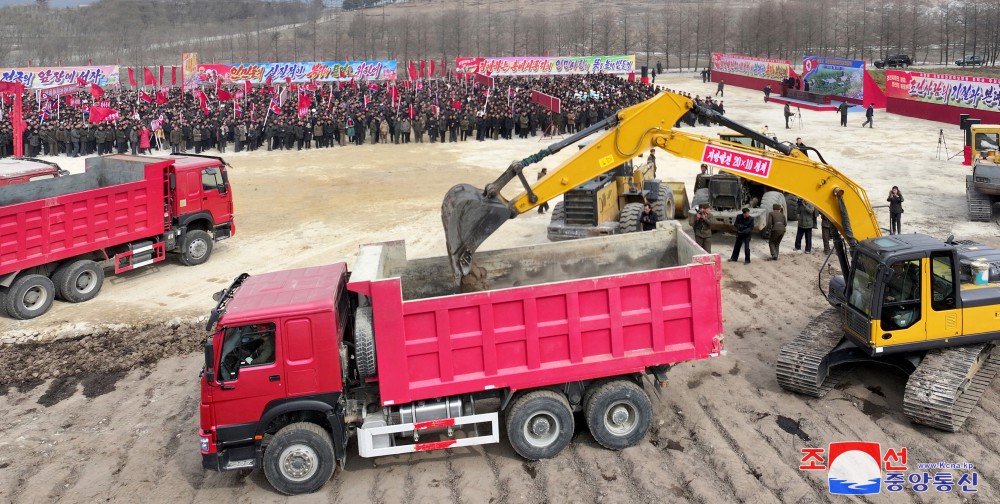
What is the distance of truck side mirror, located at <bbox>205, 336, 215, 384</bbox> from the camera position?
7.83 meters

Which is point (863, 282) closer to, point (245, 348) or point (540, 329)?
point (540, 329)

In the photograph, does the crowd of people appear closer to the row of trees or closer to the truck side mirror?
the truck side mirror

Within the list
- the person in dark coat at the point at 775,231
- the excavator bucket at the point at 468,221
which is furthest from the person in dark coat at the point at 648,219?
the excavator bucket at the point at 468,221

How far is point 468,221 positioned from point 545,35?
7385 cm

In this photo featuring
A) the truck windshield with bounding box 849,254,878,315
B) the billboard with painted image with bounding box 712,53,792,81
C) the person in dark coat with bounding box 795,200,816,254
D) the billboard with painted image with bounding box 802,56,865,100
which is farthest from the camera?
the billboard with painted image with bounding box 712,53,792,81

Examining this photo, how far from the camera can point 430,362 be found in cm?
849

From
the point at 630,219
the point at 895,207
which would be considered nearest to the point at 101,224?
the point at 630,219

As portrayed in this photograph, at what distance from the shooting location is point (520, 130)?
36.2 meters

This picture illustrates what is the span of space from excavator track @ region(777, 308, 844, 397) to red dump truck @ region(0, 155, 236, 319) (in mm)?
12481

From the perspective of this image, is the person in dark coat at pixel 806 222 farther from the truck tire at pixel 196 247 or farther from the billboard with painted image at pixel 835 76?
the billboard with painted image at pixel 835 76

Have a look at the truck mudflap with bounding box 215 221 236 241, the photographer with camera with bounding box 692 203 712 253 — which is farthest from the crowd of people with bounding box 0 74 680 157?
the photographer with camera with bounding box 692 203 712 253

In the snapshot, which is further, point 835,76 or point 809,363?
point 835,76

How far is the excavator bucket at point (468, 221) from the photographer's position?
30.2ft

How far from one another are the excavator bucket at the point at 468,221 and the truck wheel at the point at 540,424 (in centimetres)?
173
